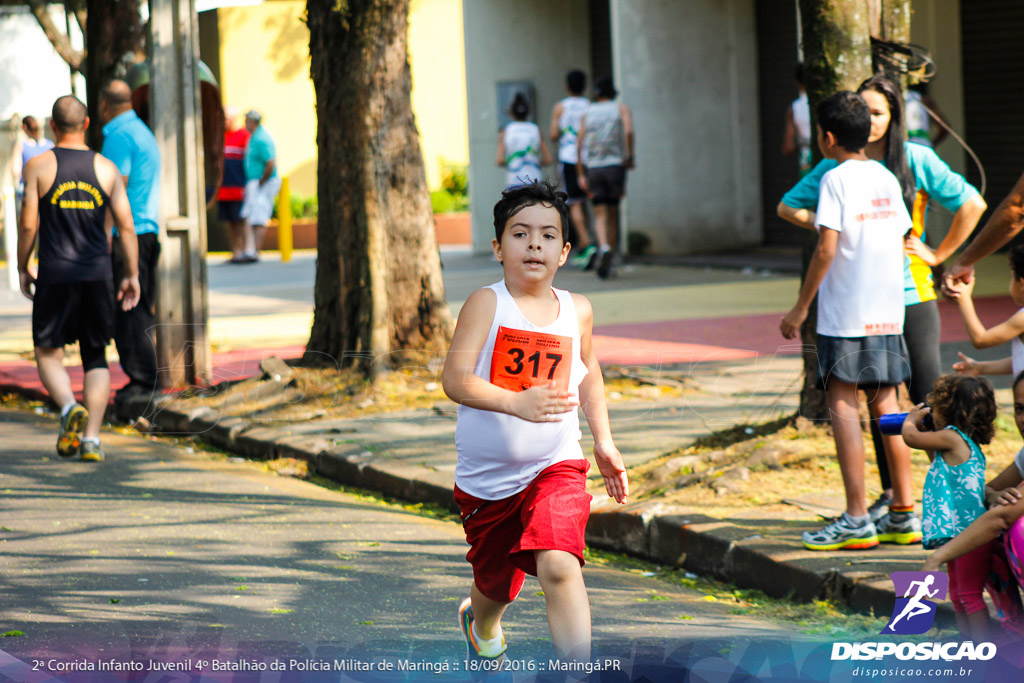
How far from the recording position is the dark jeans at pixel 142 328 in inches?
348

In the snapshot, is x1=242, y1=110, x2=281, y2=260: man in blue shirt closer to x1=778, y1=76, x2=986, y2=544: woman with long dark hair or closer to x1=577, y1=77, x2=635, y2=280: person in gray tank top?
x1=577, y1=77, x2=635, y2=280: person in gray tank top

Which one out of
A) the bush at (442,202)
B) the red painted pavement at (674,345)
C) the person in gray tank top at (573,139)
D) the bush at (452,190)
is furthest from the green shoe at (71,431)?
the bush at (452,190)

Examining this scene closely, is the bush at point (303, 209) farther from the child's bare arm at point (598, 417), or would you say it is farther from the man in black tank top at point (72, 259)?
the child's bare arm at point (598, 417)

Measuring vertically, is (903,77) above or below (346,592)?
above

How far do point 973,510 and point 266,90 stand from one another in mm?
25469

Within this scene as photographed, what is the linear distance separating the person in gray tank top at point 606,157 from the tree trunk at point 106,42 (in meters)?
5.89

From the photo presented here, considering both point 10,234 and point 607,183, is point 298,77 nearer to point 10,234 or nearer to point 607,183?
point 10,234

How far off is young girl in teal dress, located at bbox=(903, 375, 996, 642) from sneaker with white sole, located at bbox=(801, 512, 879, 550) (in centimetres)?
79

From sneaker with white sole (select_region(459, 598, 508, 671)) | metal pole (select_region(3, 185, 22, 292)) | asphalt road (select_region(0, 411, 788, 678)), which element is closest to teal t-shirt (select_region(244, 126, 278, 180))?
metal pole (select_region(3, 185, 22, 292))

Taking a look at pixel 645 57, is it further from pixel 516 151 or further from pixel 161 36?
pixel 161 36

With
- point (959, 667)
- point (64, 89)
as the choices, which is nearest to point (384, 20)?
point (959, 667)

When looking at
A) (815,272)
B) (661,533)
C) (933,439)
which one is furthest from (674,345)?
(933,439)

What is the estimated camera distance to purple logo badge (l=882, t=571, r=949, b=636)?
4547 millimetres

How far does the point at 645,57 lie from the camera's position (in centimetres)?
1780
